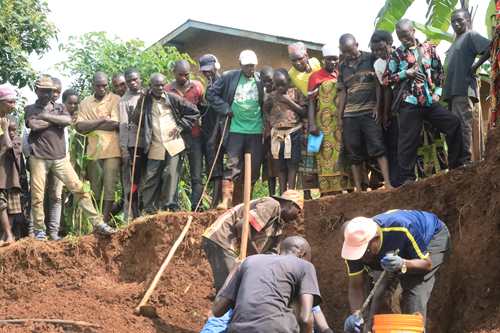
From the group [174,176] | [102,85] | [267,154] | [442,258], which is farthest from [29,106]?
[442,258]

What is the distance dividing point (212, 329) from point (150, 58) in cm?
894

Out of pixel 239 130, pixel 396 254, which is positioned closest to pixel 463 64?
pixel 239 130

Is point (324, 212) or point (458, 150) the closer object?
point (458, 150)

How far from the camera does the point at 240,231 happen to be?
27.9ft

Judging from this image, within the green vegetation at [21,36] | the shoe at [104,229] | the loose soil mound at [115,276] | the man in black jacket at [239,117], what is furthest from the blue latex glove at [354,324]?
the green vegetation at [21,36]

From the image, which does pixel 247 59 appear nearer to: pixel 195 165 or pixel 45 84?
pixel 195 165

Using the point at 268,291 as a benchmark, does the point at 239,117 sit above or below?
above

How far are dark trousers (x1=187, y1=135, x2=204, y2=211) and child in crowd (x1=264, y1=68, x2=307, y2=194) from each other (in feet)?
3.42

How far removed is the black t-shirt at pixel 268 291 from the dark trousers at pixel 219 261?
5.31 feet

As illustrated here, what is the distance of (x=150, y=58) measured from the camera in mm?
15781

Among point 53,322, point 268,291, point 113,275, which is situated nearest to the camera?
point 268,291

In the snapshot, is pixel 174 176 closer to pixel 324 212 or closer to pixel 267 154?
pixel 267 154

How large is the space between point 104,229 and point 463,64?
4757 millimetres

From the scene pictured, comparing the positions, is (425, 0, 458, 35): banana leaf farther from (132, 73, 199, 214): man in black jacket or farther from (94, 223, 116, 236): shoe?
(94, 223, 116, 236): shoe
